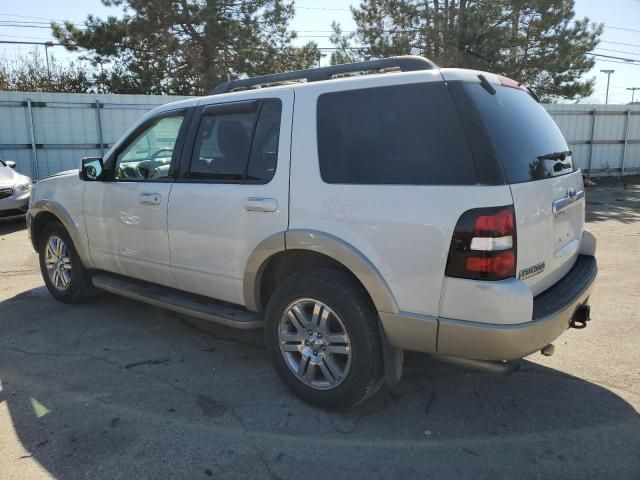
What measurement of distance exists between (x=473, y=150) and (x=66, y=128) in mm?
13331

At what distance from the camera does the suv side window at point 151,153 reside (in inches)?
163

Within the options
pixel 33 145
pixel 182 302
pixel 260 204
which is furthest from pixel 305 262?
pixel 33 145

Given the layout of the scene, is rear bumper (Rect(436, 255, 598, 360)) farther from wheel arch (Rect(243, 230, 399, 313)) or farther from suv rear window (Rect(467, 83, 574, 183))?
suv rear window (Rect(467, 83, 574, 183))

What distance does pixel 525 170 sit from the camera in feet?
9.23

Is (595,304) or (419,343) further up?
(419,343)

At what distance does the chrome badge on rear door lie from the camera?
2.69 m

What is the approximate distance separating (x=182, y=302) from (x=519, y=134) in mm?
2603

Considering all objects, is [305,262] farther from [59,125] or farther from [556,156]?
[59,125]

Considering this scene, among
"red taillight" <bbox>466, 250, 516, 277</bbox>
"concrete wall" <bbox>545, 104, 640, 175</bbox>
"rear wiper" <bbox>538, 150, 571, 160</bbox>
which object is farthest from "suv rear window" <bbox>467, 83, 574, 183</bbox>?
"concrete wall" <bbox>545, 104, 640, 175</bbox>

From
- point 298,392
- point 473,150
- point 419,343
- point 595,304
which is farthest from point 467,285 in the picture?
point 595,304

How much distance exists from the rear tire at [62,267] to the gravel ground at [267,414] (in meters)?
0.52

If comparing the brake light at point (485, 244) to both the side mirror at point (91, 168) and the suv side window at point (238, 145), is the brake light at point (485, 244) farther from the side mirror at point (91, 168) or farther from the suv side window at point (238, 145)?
the side mirror at point (91, 168)

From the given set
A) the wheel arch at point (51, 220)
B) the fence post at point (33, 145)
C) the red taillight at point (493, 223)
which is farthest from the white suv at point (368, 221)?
the fence post at point (33, 145)

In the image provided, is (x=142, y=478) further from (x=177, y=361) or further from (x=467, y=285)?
(x=467, y=285)
